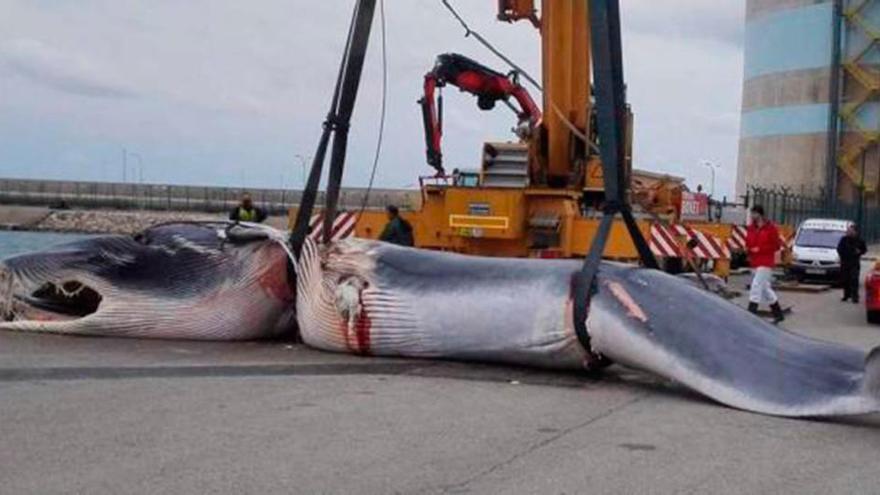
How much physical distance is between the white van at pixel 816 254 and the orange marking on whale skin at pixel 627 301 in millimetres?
20084

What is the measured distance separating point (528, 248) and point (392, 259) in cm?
884

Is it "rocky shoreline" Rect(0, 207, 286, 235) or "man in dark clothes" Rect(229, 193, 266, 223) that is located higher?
"man in dark clothes" Rect(229, 193, 266, 223)

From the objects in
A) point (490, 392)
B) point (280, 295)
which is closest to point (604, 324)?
point (490, 392)

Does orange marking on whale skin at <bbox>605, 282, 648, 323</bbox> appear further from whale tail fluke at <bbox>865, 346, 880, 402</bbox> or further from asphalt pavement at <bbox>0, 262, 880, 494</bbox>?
whale tail fluke at <bbox>865, 346, 880, 402</bbox>

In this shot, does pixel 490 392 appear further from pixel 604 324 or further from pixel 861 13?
pixel 861 13

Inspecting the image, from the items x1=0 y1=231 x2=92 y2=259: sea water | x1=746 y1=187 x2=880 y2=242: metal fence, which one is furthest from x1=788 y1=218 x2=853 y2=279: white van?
x1=0 y1=231 x2=92 y2=259: sea water

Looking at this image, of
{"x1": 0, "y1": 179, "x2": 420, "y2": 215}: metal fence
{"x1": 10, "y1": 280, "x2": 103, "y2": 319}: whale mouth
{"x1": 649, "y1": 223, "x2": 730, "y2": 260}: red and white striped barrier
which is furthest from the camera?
{"x1": 0, "y1": 179, "x2": 420, "y2": 215}: metal fence

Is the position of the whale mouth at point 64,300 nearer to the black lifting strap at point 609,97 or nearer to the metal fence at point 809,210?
the black lifting strap at point 609,97

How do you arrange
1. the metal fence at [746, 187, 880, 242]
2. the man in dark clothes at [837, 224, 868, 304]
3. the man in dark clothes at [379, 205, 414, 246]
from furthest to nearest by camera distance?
the metal fence at [746, 187, 880, 242] < the man in dark clothes at [837, 224, 868, 304] < the man in dark clothes at [379, 205, 414, 246]

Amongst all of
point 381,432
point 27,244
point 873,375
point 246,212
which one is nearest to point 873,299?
point 246,212

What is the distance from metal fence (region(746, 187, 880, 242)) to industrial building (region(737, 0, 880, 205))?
1.56 m

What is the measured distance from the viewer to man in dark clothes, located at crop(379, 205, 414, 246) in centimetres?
1812

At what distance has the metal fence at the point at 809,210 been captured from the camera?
162 feet

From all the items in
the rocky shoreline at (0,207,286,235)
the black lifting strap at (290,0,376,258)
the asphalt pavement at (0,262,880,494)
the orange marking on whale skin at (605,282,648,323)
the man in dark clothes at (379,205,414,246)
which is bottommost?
the rocky shoreline at (0,207,286,235)
